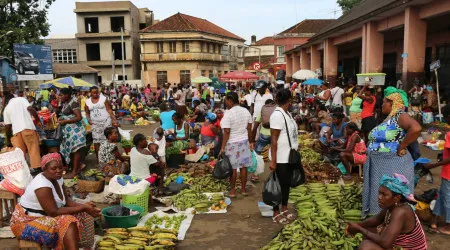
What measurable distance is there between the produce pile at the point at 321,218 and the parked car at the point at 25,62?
24.2 metres

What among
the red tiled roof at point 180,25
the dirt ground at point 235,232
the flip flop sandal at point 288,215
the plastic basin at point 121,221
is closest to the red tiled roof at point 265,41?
the red tiled roof at point 180,25

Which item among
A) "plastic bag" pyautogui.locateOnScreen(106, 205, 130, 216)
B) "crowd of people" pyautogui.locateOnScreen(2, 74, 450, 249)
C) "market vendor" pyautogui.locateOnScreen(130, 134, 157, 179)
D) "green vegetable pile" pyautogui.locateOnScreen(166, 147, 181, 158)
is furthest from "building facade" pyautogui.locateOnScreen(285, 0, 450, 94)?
"plastic bag" pyautogui.locateOnScreen(106, 205, 130, 216)

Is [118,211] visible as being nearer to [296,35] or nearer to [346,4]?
[296,35]

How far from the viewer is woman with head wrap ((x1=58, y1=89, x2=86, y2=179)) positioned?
789 cm

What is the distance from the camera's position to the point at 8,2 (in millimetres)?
28547

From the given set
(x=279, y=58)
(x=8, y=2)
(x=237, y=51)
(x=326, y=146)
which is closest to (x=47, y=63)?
(x=8, y=2)

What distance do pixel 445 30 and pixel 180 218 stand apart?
45.9 feet

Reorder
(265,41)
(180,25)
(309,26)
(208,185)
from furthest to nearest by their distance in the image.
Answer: (265,41) → (180,25) → (309,26) → (208,185)

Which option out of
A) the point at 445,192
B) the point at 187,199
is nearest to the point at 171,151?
the point at 187,199

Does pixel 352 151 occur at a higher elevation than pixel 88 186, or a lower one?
higher

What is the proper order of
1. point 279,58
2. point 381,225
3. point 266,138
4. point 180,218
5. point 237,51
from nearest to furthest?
point 381,225, point 180,218, point 266,138, point 279,58, point 237,51

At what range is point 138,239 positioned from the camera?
4660 millimetres

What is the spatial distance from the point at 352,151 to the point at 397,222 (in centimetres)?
442

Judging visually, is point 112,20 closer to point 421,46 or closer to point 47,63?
point 47,63
